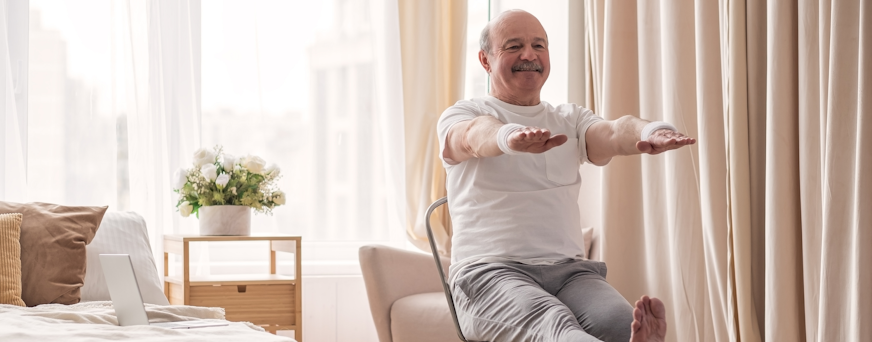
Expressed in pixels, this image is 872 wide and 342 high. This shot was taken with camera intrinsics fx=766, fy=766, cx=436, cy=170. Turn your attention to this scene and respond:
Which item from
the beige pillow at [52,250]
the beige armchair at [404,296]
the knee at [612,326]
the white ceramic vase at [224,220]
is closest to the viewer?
the knee at [612,326]

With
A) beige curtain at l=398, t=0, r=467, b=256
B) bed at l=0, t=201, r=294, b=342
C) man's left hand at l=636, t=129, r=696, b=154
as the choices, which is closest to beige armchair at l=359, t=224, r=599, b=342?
beige curtain at l=398, t=0, r=467, b=256

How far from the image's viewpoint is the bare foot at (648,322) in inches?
49.3

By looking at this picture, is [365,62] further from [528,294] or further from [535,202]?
[528,294]

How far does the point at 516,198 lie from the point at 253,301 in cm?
151

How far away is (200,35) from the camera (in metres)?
3.53

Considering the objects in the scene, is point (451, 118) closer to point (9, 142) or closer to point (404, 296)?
point (404, 296)

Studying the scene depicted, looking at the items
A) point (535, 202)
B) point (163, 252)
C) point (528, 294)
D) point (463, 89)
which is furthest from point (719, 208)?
point (163, 252)

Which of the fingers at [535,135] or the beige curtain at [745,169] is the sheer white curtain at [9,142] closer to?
the beige curtain at [745,169]

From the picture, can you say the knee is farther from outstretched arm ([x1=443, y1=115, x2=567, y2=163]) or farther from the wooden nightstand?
the wooden nightstand

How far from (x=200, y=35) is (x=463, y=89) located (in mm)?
1249

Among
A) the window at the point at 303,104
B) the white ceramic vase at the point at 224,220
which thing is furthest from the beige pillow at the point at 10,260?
the window at the point at 303,104

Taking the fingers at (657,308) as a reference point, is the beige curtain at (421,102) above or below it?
above

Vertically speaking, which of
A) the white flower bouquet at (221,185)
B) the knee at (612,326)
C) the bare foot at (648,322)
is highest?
the white flower bouquet at (221,185)

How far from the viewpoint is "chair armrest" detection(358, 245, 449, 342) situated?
2.80m
